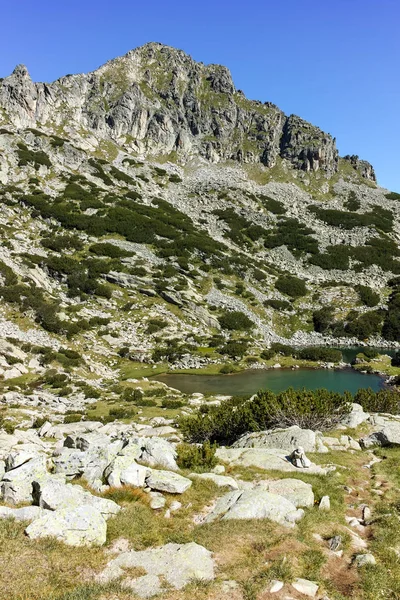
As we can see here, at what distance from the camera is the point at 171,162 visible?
119 meters

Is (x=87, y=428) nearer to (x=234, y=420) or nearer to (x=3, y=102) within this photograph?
(x=234, y=420)

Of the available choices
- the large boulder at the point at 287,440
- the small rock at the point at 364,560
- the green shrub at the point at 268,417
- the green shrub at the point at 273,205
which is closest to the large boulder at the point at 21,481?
the small rock at the point at 364,560

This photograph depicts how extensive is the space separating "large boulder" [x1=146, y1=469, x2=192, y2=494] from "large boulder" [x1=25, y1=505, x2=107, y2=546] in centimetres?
226

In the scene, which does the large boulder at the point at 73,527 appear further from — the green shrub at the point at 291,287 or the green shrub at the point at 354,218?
the green shrub at the point at 354,218

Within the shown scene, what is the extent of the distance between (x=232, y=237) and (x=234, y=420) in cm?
7026

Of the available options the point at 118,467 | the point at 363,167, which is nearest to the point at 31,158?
the point at 118,467

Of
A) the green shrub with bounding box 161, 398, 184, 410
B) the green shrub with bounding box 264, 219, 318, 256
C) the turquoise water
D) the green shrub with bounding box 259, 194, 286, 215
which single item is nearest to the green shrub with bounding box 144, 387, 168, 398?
the green shrub with bounding box 161, 398, 184, 410

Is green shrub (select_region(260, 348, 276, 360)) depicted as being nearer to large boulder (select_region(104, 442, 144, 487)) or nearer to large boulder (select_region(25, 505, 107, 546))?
large boulder (select_region(104, 442, 144, 487))

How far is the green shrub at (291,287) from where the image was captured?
226 feet

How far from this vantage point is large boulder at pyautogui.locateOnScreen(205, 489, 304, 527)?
858cm

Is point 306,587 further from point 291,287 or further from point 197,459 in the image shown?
point 291,287

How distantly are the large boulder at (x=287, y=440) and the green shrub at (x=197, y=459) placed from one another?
3.61m

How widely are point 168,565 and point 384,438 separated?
12.9 metres

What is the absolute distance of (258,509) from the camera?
8758 mm
